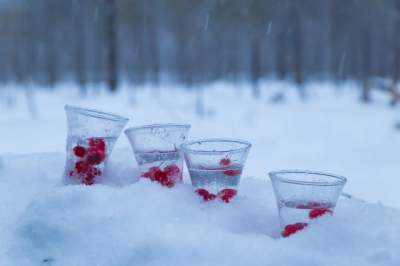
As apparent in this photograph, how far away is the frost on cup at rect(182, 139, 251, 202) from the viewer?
4.11 feet

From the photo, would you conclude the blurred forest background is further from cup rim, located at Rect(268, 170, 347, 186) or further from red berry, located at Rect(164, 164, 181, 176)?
cup rim, located at Rect(268, 170, 347, 186)

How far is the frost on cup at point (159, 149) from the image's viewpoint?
1.41 meters

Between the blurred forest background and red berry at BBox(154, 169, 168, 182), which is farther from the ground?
the blurred forest background

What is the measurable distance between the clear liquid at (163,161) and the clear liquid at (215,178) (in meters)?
0.12

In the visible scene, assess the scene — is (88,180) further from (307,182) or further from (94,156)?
(307,182)

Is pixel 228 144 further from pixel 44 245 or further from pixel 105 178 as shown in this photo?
pixel 44 245

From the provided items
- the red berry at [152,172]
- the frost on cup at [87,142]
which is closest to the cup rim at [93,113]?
the frost on cup at [87,142]

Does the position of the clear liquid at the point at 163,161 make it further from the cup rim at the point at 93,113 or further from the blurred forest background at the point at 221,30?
the blurred forest background at the point at 221,30

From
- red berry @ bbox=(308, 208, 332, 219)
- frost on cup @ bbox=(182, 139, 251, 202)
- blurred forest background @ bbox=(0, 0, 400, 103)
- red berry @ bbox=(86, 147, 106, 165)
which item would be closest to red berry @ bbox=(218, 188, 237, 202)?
frost on cup @ bbox=(182, 139, 251, 202)

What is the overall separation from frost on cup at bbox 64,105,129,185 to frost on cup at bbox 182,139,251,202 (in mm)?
334

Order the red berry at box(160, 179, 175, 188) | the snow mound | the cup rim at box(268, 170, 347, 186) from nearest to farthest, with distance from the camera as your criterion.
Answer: the snow mound < the cup rim at box(268, 170, 347, 186) < the red berry at box(160, 179, 175, 188)

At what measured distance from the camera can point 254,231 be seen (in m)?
1.19

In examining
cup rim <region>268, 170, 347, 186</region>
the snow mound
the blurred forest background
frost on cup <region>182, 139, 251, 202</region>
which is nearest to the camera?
the snow mound

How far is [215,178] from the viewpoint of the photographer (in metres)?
1.27
